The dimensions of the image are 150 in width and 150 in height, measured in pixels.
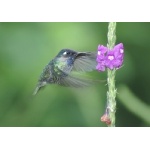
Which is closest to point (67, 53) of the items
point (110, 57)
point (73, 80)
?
point (73, 80)

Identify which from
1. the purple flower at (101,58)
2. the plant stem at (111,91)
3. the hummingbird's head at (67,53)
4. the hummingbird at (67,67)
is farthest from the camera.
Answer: the hummingbird's head at (67,53)

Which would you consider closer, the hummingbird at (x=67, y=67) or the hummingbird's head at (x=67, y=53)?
the hummingbird at (x=67, y=67)

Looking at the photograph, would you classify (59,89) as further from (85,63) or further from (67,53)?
(85,63)

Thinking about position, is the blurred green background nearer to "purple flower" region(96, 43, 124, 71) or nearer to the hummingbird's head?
the hummingbird's head

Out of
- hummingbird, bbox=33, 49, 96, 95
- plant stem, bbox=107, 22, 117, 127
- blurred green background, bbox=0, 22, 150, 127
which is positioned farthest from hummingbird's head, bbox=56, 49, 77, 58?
plant stem, bbox=107, 22, 117, 127

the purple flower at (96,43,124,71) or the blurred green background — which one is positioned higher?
the purple flower at (96,43,124,71)

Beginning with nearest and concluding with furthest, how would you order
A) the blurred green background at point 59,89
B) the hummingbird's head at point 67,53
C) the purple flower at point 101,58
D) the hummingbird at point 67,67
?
the purple flower at point 101,58
the hummingbird at point 67,67
the hummingbird's head at point 67,53
the blurred green background at point 59,89

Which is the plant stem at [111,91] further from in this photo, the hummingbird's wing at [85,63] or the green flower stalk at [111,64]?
the hummingbird's wing at [85,63]

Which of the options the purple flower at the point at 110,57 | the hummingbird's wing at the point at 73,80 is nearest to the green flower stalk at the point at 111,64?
the purple flower at the point at 110,57
